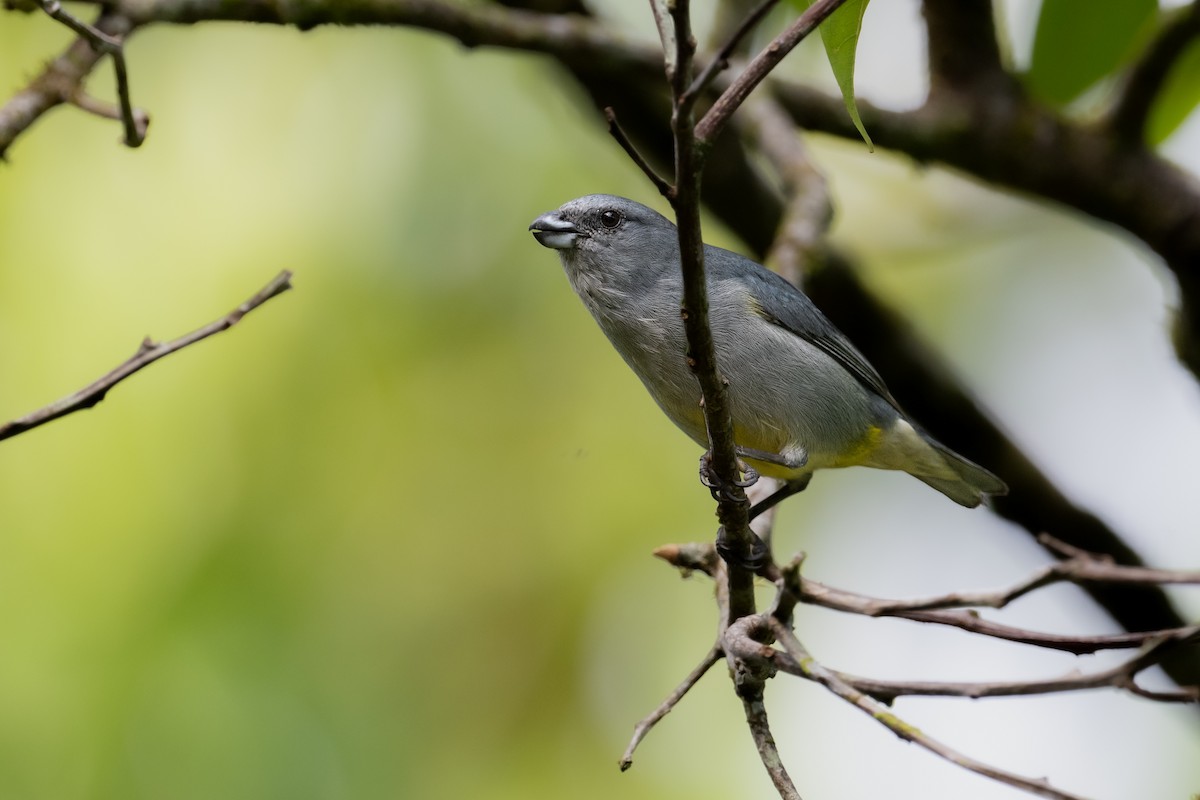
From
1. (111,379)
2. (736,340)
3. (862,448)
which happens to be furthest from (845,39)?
(862,448)

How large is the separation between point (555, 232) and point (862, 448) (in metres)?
1.33

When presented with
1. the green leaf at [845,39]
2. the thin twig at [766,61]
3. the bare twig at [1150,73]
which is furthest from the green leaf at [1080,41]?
the thin twig at [766,61]

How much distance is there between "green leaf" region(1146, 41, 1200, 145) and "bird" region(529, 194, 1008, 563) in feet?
5.80

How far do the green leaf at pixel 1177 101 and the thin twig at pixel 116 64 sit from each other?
3865 millimetres

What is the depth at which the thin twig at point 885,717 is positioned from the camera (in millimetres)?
1635

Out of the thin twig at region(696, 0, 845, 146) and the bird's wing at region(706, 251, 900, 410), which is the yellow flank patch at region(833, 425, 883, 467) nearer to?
the bird's wing at region(706, 251, 900, 410)

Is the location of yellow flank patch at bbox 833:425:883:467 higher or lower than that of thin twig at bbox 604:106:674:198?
lower

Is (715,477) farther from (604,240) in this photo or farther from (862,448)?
(862,448)

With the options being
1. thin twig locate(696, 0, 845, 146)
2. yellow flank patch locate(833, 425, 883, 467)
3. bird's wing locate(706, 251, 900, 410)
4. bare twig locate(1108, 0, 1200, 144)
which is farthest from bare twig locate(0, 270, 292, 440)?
bare twig locate(1108, 0, 1200, 144)

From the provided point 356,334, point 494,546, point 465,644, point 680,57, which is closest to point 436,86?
point 356,334

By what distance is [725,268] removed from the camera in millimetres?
3930

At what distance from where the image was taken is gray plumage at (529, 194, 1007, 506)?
3.56m

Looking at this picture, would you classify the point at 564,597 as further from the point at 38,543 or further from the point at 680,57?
the point at 680,57

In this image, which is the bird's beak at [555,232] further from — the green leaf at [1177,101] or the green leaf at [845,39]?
the green leaf at [1177,101]
